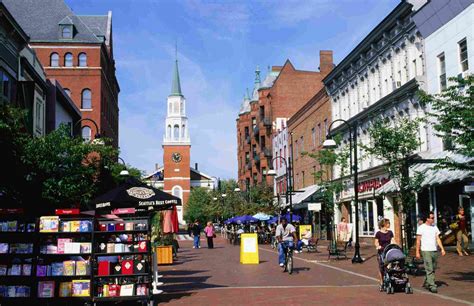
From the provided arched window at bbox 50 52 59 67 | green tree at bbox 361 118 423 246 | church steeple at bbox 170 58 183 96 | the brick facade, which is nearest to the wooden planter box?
green tree at bbox 361 118 423 246

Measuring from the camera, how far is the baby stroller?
1370cm

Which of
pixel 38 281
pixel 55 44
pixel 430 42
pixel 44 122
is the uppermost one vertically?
pixel 55 44

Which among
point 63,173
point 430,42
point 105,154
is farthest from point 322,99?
point 63,173

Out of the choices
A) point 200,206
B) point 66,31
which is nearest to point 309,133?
point 66,31

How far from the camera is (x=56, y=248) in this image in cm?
1238

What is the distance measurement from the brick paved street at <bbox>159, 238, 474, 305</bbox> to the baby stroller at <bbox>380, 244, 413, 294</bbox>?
0.83 feet

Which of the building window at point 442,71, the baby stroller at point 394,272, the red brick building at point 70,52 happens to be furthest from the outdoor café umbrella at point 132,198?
the red brick building at point 70,52

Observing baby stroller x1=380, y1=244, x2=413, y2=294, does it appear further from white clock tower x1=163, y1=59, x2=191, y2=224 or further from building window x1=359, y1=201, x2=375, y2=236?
white clock tower x1=163, y1=59, x2=191, y2=224

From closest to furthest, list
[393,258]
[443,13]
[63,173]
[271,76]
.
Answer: [393,258], [63,173], [443,13], [271,76]

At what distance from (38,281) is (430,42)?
22.1 metres

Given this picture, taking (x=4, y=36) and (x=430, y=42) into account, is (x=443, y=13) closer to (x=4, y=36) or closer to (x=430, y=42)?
(x=430, y=42)

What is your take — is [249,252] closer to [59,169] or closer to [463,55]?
[59,169]

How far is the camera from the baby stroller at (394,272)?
13.7 m

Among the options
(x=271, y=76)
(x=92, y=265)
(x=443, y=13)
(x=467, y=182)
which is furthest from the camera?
(x=271, y=76)
